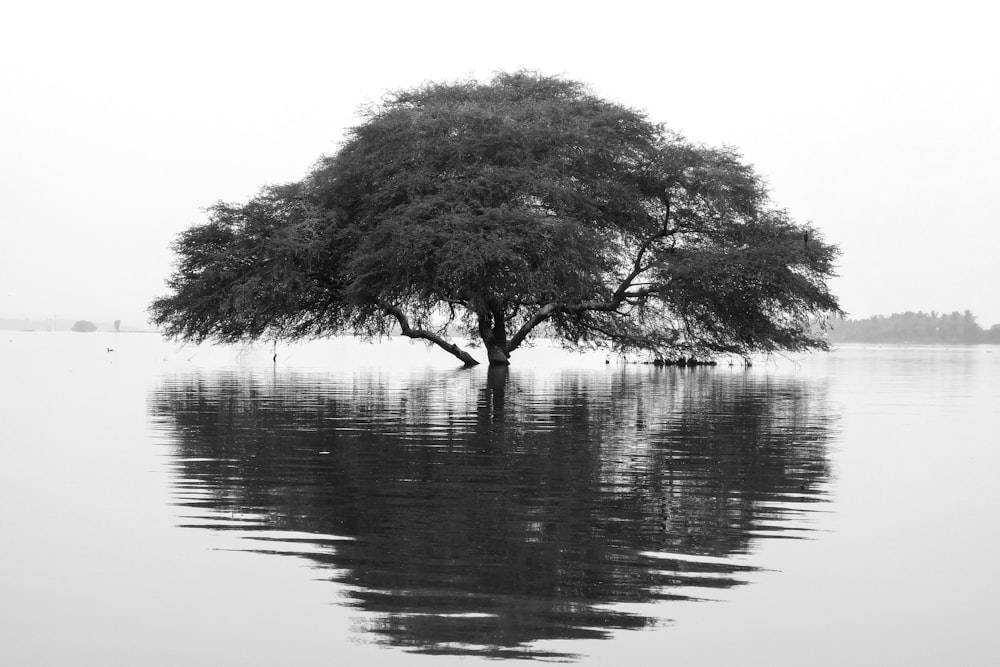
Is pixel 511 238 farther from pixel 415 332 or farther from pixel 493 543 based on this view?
pixel 493 543

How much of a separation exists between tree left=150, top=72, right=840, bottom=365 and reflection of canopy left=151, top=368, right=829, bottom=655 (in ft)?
50.6

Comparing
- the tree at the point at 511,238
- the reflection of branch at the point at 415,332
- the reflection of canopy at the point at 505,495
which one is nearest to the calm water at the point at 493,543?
the reflection of canopy at the point at 505,495

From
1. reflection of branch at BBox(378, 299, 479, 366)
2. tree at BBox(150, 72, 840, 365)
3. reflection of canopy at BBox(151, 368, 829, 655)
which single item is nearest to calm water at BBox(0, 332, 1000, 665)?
reflection of canopy at BBox(151, 368, 829, 655)

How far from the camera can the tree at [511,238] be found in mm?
35812

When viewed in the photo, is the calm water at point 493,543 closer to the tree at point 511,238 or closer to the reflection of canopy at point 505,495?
the reflection of canopy at point 505,495

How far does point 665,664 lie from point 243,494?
5412 millimetres

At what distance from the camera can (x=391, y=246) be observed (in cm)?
3562

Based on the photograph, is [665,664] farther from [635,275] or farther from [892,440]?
[635,275]

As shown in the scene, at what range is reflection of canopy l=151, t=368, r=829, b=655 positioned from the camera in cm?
611

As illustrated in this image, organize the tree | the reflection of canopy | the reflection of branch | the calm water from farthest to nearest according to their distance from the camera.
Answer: the reflection of branch
the tree
the reflection of canopy
the calm water

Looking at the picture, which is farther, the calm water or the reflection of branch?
the reflection of branch

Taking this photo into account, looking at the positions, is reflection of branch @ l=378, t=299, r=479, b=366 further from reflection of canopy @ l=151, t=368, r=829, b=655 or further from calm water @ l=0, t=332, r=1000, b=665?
calm water @ l=0, t=332, r=1000, b=665

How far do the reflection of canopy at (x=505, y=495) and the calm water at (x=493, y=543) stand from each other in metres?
0.04

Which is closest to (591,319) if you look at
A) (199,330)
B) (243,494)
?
(199,330)
